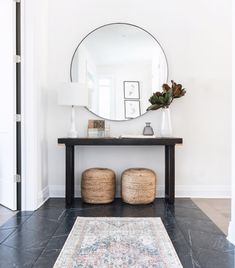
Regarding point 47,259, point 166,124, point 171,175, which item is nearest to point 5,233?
point 47,259

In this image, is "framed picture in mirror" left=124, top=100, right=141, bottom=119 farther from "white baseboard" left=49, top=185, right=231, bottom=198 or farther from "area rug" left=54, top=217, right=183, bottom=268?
"area rug" left=54, top=217, right=183, bottom=268

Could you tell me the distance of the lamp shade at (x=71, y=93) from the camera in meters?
3.33

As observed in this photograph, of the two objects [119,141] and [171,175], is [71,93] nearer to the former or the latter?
[119,141]

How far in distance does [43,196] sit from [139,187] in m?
1.15

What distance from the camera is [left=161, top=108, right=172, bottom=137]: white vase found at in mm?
3494

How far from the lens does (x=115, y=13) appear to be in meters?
3.76

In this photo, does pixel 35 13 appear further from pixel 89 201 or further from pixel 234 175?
pixel 234 175

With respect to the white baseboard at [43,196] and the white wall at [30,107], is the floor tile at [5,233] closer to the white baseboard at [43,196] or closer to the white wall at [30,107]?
the white wall at [30,107]

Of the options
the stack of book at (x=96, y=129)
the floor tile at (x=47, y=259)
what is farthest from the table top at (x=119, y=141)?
the floor tile at (x=47, y=259)

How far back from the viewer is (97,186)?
336 centimetres

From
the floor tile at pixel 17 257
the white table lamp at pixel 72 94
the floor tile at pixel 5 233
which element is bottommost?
the floor tile at pixel 5 233

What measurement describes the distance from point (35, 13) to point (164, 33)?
1607 mm

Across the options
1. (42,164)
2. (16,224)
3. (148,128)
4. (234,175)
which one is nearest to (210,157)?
(148,128)

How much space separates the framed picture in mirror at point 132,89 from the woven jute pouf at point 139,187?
100 cm
